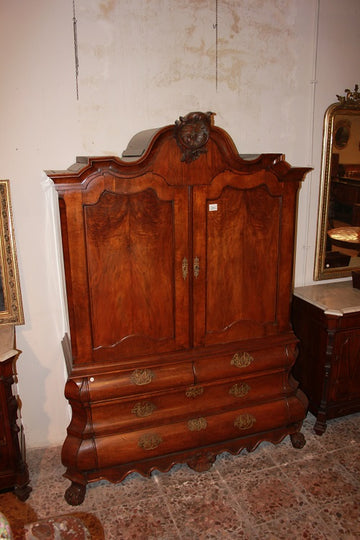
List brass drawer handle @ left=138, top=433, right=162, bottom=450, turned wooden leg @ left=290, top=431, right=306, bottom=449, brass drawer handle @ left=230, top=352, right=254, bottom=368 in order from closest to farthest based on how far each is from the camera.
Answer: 1. brass drawer handle @ left=138, top=433, right=162, bottom=450
2. brass drawer handle @ left=230, top=352, right=254, bottom=368
3. turned wooden leg @ left=290, top=431, right=306, bottom=449

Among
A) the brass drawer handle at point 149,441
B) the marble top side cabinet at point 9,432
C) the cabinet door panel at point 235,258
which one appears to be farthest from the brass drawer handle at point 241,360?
the marble top side cabinet at point 9,432

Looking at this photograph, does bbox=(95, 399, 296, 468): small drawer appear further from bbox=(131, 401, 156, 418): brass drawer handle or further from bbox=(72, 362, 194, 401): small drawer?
bbox=(72, 362, 194, 401): small drawer

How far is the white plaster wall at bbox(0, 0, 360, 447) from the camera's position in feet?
7.72

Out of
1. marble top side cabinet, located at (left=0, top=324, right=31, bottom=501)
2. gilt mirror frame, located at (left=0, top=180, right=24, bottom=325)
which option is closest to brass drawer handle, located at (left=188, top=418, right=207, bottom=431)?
marble top side cabinet, located at (left=0, top=324, right=31, bottom=501)

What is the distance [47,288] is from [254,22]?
7.13 ft

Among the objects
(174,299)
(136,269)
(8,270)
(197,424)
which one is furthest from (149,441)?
(8,270)

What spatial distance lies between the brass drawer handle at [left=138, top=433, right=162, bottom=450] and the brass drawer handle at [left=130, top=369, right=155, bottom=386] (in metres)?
0.31

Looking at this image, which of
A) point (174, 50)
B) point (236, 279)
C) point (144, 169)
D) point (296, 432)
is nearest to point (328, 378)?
point (296, 432)

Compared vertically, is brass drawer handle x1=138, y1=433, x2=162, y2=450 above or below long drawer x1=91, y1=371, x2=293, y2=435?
below

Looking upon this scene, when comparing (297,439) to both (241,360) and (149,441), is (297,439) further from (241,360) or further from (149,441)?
(149,441)

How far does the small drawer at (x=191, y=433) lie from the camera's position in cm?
230

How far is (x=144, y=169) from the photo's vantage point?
6.76 ft

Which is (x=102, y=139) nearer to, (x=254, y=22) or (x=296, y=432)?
(x=254, y=22)

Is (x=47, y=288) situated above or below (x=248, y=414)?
above
